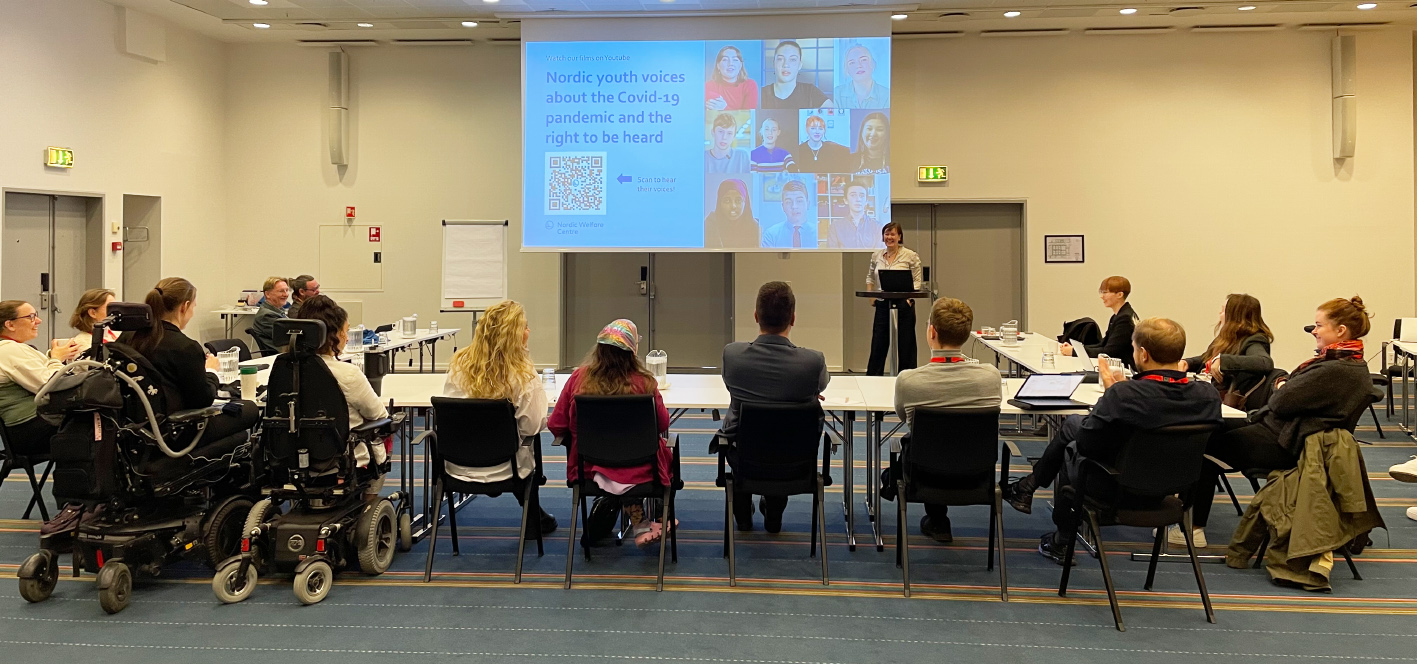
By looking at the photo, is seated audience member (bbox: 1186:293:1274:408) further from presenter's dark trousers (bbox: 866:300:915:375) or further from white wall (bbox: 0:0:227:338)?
white wall (bbox: 0:0:227:338)

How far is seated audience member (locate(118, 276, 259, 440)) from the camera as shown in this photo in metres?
3.35

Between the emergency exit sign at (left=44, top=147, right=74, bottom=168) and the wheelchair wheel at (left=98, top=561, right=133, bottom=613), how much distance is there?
6238 millimetres

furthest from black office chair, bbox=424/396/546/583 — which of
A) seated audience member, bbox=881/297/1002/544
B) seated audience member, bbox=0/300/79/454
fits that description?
seated audience member, bbox=0/300/79/454

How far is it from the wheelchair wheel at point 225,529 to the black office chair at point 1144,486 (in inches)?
127

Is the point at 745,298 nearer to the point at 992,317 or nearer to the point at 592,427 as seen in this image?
the point at 992,317

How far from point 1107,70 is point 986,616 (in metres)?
7.59

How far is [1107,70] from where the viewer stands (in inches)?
353

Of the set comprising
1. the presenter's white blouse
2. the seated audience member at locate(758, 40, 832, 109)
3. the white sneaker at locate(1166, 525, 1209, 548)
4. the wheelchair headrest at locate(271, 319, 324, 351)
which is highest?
the seated audience member at locate(758, 40, 832, 109)

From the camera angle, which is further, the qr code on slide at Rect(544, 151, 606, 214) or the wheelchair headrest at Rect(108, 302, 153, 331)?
the qr code on slide at Rect(544, 151, 606, 214)

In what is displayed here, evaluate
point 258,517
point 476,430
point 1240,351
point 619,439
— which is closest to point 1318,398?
point 1240,351

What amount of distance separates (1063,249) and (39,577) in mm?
8757

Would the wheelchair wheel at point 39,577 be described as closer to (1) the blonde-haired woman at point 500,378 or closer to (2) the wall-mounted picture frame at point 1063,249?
(1) the blonde-haired woman at point 500,378

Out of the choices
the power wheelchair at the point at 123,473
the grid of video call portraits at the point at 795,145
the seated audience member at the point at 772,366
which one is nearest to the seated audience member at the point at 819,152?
the grid of video call portraits at the point at 795,145

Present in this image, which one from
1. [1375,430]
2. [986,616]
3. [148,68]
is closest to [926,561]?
[986,616]
